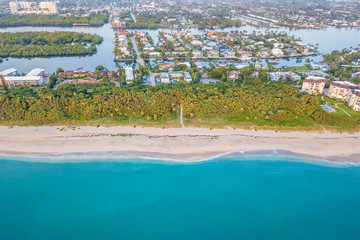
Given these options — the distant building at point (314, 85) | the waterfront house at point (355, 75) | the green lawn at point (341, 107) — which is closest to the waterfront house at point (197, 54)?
the distant building at point (314, 85)

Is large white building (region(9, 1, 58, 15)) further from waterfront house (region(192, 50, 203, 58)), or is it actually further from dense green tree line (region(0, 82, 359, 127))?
dense green tree line (region(0, 82, 359, 127))

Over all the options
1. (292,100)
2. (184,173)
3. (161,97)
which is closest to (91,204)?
(184,173)

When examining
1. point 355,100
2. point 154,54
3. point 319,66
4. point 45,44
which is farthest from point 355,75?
point 45,44

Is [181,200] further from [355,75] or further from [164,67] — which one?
[355,75]

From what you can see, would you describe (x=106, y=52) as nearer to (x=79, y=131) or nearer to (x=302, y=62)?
(x=79, y=131)

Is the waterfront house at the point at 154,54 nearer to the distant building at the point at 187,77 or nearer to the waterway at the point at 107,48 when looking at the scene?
the waterway at the point at 107,48
